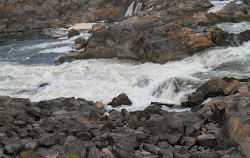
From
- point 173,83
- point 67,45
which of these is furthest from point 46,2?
point 173,83

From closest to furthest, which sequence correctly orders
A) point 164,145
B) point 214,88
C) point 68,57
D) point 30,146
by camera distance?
point 30,146 < point 164,145 < point 214,88 < point 68,57

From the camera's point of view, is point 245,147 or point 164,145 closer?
point 245,147

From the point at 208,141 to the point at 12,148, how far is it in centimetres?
626

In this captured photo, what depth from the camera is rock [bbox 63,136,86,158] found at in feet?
30.5

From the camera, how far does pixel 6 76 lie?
2450cm

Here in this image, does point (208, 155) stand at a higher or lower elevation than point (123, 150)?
higher

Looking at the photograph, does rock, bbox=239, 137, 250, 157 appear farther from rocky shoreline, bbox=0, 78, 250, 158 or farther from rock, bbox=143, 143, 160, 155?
rock, bbox=143, 143, 160, 155

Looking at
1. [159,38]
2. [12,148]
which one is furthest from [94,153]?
[159,38]

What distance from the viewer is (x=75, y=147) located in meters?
9.46

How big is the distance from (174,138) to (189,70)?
11.3m

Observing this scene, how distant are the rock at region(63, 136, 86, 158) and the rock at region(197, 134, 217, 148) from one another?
12.6ft

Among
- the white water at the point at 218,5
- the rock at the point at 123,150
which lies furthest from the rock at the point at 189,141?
the white water at the point at 218,5

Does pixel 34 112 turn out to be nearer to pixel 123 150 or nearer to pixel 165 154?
pixel 123 150

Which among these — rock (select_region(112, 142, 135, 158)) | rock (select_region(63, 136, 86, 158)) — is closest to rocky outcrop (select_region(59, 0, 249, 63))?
rock (select_region(112, 142, 135, 158))
